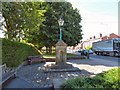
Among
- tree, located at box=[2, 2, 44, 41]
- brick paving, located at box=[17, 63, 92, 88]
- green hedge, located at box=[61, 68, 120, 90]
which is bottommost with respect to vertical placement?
brick paving, located at box=[17, 63, 92, 88]

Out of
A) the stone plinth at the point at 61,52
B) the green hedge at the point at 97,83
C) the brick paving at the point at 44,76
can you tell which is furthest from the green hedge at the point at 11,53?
the green hedge at the point at 97,83

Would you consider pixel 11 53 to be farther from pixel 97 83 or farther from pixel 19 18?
pixel 97 83

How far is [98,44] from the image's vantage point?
50.8m

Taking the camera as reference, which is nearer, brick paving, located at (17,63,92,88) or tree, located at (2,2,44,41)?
brick paving, located at (17,63,92,88)

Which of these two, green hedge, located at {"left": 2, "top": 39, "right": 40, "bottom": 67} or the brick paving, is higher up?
green hedge, located at {"left": 2, "top": 39, "right": 40, "bottom": 67}

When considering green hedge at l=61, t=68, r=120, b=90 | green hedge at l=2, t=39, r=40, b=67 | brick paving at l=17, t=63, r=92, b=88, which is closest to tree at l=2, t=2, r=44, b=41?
green hedge at l=2, t=39, r=40, b=67

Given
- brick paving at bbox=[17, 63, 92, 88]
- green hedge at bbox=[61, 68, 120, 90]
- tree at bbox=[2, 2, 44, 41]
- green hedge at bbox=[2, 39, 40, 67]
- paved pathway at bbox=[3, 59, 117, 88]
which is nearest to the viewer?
green hedge at bbox=[61, 68, 120, 90]

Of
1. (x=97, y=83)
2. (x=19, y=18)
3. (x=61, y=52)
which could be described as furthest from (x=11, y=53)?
(x=97, y=83)

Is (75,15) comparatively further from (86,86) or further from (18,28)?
(86,86)

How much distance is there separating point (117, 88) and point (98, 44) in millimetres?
46474

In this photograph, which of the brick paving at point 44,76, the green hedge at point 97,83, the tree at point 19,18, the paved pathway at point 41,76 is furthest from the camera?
the tree at point 19,18

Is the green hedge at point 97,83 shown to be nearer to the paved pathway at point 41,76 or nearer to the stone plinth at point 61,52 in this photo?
the paved pathway at point 41,76

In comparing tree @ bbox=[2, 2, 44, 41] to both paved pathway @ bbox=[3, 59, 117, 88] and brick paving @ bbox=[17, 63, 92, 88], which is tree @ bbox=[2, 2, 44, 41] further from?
brick paving @ bbox=[17, 63, 92, 88]

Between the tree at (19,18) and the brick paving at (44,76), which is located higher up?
the tree at (19,18)
